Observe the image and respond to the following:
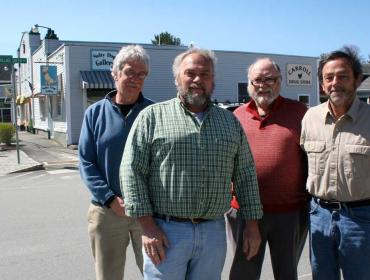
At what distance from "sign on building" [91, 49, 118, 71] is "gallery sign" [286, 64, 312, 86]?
35.4 ft

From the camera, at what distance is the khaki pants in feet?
11.3

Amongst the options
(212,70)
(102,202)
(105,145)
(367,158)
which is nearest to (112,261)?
(102,202)

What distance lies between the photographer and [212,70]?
2836mm

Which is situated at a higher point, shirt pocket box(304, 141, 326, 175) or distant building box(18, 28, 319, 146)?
distant building box(18, 28, 319, 146)

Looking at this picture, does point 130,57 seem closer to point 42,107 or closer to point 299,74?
point 299,74

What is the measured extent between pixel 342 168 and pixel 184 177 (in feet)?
3.61

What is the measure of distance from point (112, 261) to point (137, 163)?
3.78ft

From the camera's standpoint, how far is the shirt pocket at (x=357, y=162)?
3025 millimetres

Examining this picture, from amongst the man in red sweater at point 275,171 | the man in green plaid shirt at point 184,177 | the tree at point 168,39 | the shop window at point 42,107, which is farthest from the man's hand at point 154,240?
the tree at point 168,39

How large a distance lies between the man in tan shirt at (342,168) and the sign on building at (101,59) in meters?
19.3

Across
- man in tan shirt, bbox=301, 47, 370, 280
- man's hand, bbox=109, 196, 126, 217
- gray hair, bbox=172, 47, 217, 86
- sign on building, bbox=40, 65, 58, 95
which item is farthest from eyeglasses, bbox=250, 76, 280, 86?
sign on building, bbox=40, 65, 58, 95

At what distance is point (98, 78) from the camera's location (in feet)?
70.3

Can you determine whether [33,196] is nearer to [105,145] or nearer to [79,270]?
[79,270]

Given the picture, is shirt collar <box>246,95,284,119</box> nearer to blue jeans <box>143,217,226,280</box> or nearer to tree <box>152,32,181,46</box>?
blue jeans <box>143,217,226,280</box>
